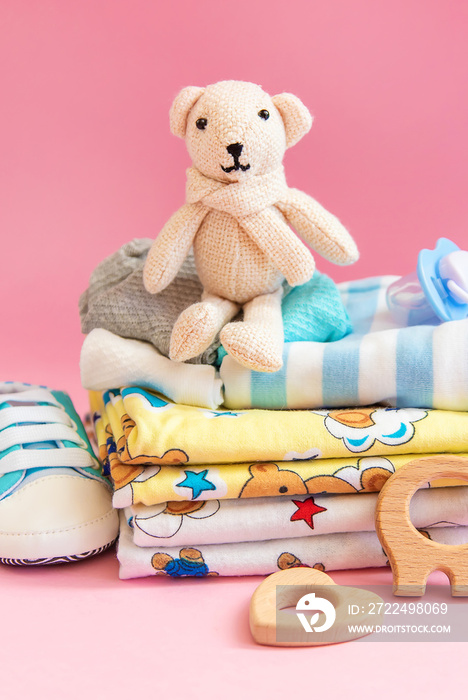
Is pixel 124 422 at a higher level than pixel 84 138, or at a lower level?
lower

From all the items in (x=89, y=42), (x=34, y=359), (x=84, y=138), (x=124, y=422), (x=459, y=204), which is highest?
(x=89, y=42)

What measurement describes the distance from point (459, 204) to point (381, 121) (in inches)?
10.0

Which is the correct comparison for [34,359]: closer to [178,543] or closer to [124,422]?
[124,422]

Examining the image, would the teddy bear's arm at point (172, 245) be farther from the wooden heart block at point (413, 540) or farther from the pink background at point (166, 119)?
the pink background at point (166, 119)

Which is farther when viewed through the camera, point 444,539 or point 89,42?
point 89,42

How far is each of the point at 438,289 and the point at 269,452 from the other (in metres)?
0.35

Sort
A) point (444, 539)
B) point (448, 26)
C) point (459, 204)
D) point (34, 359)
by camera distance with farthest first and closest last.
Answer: point (34, 359) → point (459, 204) → point (448, 26) → point (444, 539)

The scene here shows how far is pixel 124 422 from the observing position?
97 cm

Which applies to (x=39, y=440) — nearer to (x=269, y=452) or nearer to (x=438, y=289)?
(x=269, y=452)

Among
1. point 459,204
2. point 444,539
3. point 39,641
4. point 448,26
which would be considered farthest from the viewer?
point 459,204

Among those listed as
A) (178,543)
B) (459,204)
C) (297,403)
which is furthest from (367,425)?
(459,204)

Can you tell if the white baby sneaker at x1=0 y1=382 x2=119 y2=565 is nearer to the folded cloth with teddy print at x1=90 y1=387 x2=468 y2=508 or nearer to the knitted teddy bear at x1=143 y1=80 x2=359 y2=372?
the folded cloth with teddy print at x1=90 y1=387 x2=468 y2=508
